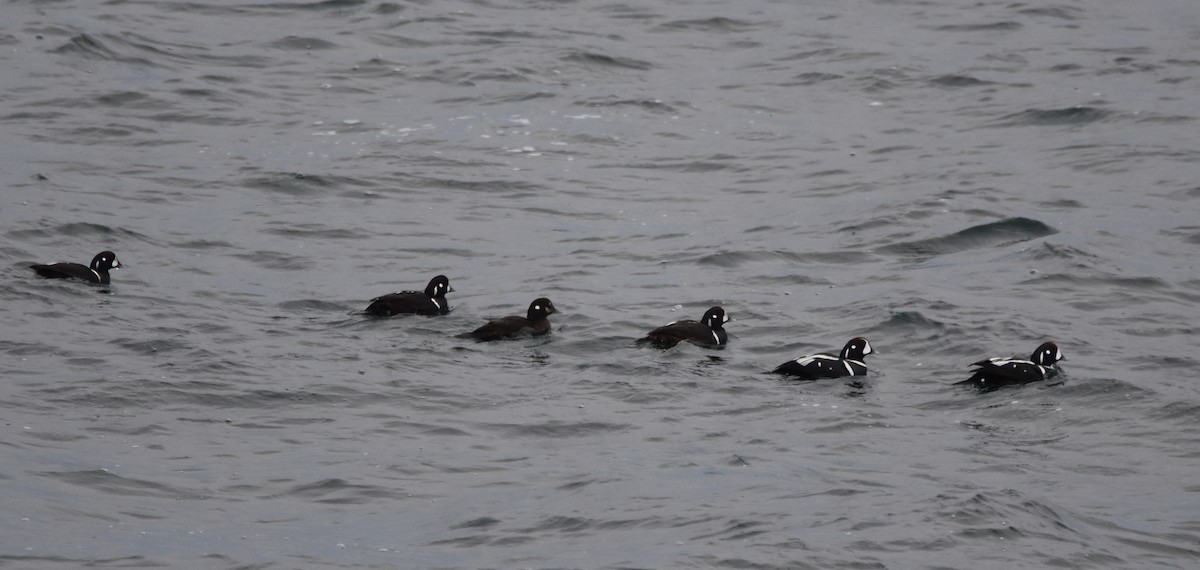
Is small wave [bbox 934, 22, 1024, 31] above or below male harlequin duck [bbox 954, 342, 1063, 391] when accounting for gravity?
above

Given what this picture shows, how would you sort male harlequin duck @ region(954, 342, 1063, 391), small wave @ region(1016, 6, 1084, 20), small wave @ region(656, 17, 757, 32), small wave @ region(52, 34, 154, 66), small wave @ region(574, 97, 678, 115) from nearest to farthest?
male harlequin duck @ region(954, 342, 1063, 391), small wave @ region(574, 97, 678, 115), small wave @ region(52, 34, 154, 66), small wave @ region(656, 17, 757, 32), small wave @ region(1016, 6, 1084, 20)

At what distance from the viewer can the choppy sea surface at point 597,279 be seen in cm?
1147

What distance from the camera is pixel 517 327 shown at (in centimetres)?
1628

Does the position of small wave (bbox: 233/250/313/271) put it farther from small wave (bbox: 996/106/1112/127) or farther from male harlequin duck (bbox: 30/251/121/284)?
small wave (bbox: 996/106/1112/127)

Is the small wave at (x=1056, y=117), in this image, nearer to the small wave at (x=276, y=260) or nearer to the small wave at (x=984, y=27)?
the small wave at (x=984, y=27)

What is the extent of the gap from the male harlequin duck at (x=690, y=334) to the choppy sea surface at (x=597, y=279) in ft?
0.77

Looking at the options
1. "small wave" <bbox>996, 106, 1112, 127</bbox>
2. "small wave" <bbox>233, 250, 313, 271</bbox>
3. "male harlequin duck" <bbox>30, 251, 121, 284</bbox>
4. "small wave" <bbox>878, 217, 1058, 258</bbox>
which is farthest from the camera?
"small wave" <bbox>996, 106, 1112, 127</bbox>

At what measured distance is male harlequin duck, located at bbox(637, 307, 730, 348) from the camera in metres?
16.0

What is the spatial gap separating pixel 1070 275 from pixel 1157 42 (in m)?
15.3

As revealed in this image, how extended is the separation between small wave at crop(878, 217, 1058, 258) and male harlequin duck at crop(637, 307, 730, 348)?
4.67m

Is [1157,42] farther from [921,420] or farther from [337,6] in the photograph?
[921,420]

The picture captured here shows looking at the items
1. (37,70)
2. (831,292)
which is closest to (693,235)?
(831,292)

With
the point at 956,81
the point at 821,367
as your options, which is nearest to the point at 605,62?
the point at 956,81

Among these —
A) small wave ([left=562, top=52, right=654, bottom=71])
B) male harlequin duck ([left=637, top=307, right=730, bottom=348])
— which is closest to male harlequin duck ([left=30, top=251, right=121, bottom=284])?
male harlequin duck ([left=637, top=307, right=730, bottom=348])
